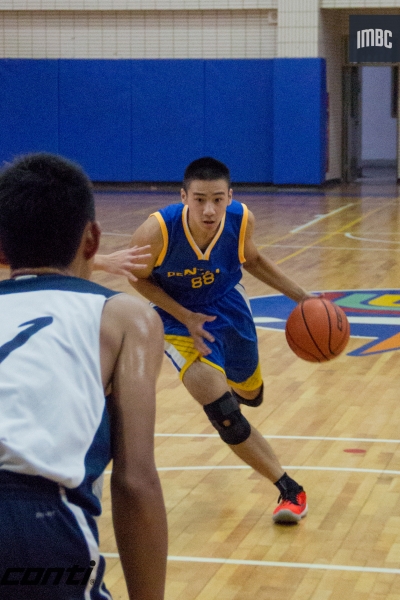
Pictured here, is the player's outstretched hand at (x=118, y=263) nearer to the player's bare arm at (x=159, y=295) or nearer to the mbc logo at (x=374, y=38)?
the player's bare arm at (x=159, y=295)

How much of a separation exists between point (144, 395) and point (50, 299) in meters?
0.20

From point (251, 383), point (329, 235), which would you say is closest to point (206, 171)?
point (251, 383)

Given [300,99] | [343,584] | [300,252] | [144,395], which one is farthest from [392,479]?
[300,99]

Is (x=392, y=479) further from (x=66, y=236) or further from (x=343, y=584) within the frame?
(x=66, y=236)

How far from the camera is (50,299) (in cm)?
153

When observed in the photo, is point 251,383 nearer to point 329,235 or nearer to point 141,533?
point 141,533

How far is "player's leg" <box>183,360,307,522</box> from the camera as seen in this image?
154 inches

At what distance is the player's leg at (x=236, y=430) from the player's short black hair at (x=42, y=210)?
2.40 meters

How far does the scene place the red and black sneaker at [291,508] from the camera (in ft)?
13.0

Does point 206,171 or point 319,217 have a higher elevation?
point 206,171

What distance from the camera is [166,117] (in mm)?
18891

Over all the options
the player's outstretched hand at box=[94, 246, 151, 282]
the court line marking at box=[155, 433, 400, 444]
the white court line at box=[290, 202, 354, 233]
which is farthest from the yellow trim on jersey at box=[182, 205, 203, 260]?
the white court line at box=[290, 202, 354, 233]

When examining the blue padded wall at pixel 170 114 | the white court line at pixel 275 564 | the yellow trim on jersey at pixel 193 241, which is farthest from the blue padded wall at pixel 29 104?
the white court line at pixel 275 564

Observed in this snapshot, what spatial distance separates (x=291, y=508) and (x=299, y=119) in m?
15.1
